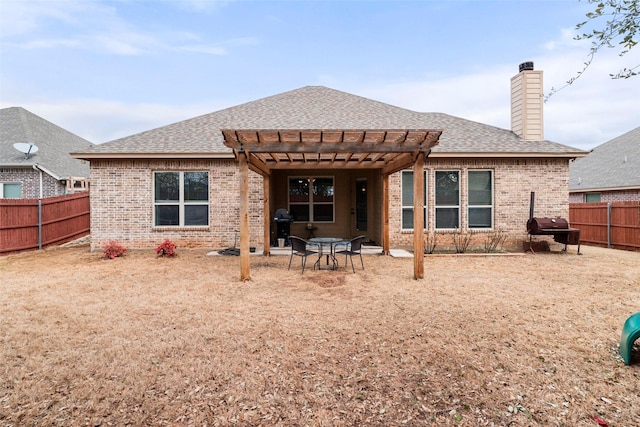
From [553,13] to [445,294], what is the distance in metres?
4.56

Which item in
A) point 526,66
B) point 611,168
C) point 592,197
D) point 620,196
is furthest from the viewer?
point 611,168

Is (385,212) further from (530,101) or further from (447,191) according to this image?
(530,101)

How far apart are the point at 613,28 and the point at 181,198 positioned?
10.5 meters

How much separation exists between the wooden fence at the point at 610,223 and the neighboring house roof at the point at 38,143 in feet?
69.7

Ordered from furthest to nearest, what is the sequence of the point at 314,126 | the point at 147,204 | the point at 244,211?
the point at 314,126, the point at 147,204, the point at 244,211

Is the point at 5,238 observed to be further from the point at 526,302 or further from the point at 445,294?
the point at 526,302

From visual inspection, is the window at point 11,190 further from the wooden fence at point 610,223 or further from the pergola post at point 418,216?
the wooden fence at point 610,223

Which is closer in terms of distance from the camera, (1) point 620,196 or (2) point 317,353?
(2) point 317,353

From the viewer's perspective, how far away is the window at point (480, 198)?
10.7m

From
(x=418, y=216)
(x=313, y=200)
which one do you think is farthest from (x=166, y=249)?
(x=418, y=216)

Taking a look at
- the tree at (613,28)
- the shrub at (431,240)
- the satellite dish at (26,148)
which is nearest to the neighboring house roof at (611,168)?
the shrub at (431,240)

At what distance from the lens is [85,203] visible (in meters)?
14.5

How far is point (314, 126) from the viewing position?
11438mm

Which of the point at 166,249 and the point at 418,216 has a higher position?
the point at 418,216
